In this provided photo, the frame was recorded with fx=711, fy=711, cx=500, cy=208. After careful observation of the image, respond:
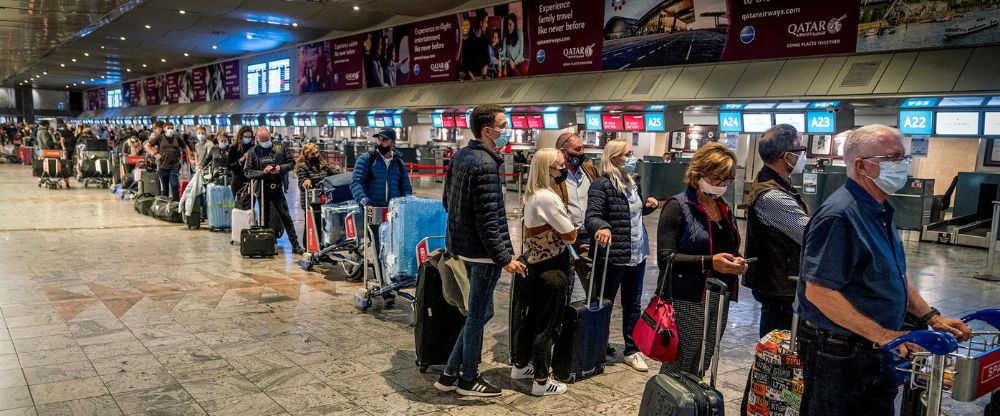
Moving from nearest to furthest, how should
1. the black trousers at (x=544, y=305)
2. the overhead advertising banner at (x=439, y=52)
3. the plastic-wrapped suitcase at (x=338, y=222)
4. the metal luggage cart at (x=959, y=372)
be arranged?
the metal luggage cart at (x=959, y=372), the black trousers at (x=544, y=305), the plastic-wrapped suitcase at (x=338, y=222), the overhead advertising banner at (x=439, y=52)

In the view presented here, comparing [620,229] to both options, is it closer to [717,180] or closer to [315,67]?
[717,180]

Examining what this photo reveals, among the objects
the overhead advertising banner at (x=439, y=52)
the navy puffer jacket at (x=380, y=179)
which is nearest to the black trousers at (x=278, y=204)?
the navy puffer jacket at (x=380, y=179)

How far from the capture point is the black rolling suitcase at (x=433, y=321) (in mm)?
4871

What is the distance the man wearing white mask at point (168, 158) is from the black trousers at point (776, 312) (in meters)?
13.2

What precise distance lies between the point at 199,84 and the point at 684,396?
3516 centimetres

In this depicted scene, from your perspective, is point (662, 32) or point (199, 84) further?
point (199, 84)

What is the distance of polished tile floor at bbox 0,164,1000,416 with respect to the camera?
448 cm

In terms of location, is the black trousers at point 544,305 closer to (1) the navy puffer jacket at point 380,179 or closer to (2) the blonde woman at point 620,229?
(2) the blonde woman at point 620,229

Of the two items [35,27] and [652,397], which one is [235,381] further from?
[35,27]

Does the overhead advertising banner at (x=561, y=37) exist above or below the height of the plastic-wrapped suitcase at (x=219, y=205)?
above

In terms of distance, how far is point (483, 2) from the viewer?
1694 centimetres

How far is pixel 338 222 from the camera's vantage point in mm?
8648

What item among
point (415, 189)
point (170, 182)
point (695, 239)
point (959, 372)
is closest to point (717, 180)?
point (695, 239)

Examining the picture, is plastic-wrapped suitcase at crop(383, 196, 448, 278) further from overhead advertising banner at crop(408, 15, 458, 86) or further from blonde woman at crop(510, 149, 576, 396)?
overhead advertising banner at crop(408, 15, 458, 86)
